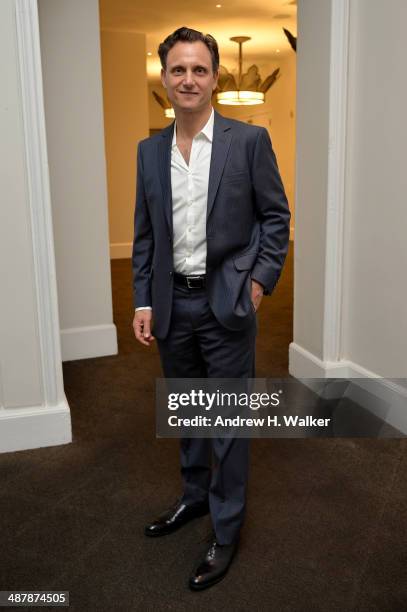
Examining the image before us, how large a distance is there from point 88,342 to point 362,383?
6.39 feet

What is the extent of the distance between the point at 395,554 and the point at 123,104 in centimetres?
766

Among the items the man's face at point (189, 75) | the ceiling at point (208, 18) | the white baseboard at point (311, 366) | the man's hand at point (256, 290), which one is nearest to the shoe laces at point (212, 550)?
the man's hand at point (256, 290)

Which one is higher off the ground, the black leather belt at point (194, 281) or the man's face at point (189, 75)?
the man's face at point (189, 75)

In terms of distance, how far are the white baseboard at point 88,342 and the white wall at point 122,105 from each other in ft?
15.8

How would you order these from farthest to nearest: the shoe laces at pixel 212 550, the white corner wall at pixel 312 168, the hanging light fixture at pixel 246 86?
the hanging light fixture at pixel 246 86
the white corner wall at pixel 312 168
the shoe laces at pixel 212 550

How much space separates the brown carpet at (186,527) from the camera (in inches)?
71.5

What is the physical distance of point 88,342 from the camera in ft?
13.8

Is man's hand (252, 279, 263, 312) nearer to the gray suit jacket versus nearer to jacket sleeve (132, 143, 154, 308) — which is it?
the gray suit jacket

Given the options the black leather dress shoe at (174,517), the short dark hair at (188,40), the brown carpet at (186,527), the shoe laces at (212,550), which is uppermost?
the short dark hair at (188,40)

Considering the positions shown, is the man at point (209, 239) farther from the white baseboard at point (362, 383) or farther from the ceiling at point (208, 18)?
the ceiling at point (208, 18)

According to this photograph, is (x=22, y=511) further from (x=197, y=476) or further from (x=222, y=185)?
(x=222, y=185)

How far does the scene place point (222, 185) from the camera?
1.71 metres

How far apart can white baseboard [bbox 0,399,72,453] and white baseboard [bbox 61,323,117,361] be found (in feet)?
4.25

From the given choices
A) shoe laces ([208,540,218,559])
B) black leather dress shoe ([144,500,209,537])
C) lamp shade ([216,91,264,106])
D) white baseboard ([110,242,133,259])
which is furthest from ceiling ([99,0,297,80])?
shoe laces ([208,540,218,559])
